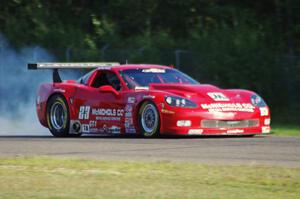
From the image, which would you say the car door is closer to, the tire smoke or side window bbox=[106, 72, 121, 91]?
side window bbox=[106, 72, 121, 91]

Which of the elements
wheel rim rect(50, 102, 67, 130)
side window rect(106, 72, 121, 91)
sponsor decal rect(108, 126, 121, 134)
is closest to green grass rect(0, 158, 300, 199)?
sponsor decal rect(108, 126, 121, 134)

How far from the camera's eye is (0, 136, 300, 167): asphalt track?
11.2 meters

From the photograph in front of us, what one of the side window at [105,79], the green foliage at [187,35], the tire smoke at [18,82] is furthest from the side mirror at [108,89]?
the green foliage at [187,35]

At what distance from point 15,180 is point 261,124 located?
21.5 feet

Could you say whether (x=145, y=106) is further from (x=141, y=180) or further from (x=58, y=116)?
(x=141, y=180)

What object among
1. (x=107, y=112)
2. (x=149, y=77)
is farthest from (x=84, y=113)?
(x=149, y=77)

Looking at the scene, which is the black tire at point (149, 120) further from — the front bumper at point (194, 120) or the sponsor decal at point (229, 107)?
the sponsor decal at point (229, 107)

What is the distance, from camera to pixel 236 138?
14.6 metres

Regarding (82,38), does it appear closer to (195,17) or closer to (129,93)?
(195,17)

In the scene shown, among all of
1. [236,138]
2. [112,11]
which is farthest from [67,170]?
[112,11]

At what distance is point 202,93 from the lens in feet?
48.9

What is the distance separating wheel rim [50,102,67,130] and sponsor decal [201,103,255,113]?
9.99 feet

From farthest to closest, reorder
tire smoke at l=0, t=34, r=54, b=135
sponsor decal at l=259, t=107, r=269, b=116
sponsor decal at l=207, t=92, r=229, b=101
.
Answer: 1. tire smoke at l=0, t=34, r=54, b=135
2. sponsor decal at l=259, t=107, r=269, b=116
3. sponsor decal at l=207, t=92, r=229, b=101

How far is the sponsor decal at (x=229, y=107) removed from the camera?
14.6m
